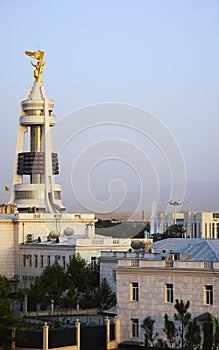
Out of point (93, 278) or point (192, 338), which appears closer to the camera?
point (192, 338)

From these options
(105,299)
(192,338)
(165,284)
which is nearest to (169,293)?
(165,284)

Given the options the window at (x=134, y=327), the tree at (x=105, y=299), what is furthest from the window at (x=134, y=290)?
the tree at (x=105, y=299)

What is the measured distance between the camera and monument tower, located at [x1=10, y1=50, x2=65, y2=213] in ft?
374

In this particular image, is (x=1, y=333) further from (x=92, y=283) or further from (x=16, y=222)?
(x=16, y=222)

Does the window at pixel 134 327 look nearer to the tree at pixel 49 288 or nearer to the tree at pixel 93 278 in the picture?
the tree at pixel 49 288

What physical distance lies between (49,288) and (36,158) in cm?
4315

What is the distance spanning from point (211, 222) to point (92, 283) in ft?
336

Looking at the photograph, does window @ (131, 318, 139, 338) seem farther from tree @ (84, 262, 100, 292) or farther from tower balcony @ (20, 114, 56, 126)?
tower balcony @ (20, 114, 56, 126)

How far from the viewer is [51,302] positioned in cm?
7269

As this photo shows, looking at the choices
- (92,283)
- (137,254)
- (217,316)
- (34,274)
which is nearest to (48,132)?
(34,274)

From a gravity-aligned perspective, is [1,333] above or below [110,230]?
below

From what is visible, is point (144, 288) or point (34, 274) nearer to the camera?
point (144, 288)

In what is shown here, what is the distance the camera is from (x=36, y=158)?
380 feet

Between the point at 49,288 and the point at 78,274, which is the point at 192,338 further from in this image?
the point at 78,274
